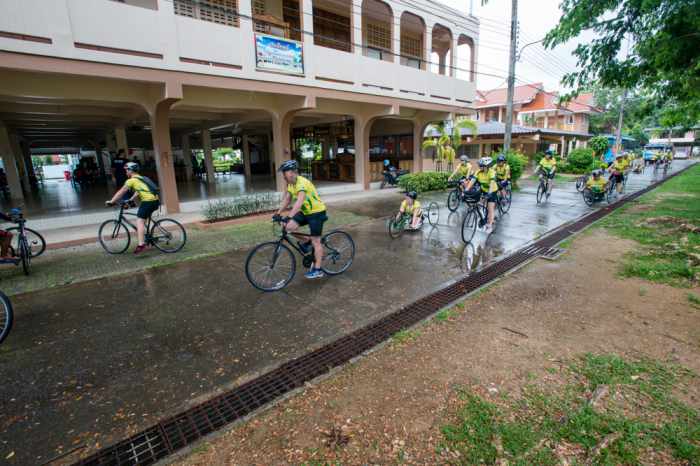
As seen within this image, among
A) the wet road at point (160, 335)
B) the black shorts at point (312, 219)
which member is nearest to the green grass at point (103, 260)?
the wet road at point (160, 335)

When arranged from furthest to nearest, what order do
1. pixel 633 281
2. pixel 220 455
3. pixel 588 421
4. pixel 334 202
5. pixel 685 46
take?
pixel 334 202, pixel 685 46, pixel 633 281, pixel 588 421, pixel 220 455

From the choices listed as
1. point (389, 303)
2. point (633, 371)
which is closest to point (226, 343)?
point (389, 303)

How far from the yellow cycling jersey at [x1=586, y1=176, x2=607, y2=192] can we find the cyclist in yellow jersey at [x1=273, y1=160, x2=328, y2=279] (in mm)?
10809

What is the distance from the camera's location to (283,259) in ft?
17.6

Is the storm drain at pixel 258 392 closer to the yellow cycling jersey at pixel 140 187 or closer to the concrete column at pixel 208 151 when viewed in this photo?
the yellow cycling jersey at pixel 140 187

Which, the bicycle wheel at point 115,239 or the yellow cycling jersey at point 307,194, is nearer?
the yellow cycling jersey at point 307,194

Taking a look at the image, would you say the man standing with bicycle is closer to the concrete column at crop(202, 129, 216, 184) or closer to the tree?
the tree

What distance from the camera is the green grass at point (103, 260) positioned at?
5.78 m

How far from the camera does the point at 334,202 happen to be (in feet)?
43.3

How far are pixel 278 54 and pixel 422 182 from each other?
7713 millimetres

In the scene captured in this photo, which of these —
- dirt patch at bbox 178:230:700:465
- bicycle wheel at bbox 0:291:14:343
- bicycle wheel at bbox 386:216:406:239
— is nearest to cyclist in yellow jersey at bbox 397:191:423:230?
bicycle wheel at bbox 386:216:406:239

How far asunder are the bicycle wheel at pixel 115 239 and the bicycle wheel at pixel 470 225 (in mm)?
7094

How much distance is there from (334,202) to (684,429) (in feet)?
37.4

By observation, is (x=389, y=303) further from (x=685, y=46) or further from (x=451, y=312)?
(x=685, y=46)
